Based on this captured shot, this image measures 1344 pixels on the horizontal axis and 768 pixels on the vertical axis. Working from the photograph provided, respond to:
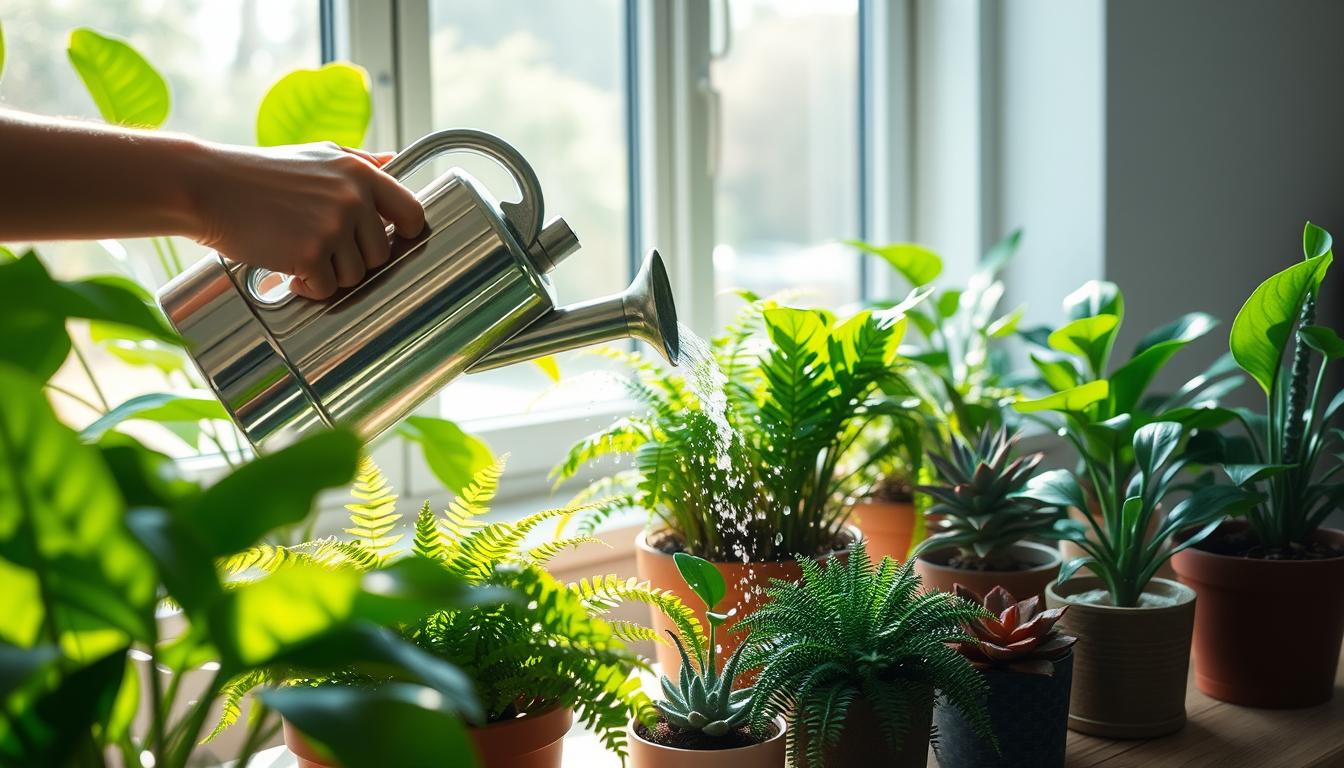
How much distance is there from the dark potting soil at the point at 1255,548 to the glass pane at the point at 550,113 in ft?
2.67

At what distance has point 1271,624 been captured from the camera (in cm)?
99

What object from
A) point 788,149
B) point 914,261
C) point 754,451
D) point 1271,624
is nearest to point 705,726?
point 754,451

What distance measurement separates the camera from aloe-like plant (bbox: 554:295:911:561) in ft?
3.34

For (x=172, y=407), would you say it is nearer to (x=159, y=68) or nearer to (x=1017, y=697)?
(x=159, y=68)

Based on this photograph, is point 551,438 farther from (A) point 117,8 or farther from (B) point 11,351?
(B) point 11,351

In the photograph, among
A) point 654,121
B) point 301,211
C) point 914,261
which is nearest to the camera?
point 301,211

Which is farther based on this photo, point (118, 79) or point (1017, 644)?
point (118, 79)

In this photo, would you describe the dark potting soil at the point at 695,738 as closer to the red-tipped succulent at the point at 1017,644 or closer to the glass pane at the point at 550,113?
the red-tipped succulent at the point at 1017,644

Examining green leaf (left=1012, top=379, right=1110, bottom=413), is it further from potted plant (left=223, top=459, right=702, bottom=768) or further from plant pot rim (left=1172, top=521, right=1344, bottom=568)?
potted plant (left=223, top=459, right=702, bottom=768)

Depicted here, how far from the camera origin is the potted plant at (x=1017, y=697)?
0.80 meters

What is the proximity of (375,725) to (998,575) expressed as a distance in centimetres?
76

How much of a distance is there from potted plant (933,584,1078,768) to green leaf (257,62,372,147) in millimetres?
749

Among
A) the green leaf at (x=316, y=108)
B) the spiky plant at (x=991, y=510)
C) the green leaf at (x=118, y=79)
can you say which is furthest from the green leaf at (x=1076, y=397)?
the green leaf at (x=118, y=79)

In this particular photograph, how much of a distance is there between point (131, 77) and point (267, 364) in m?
0.57
